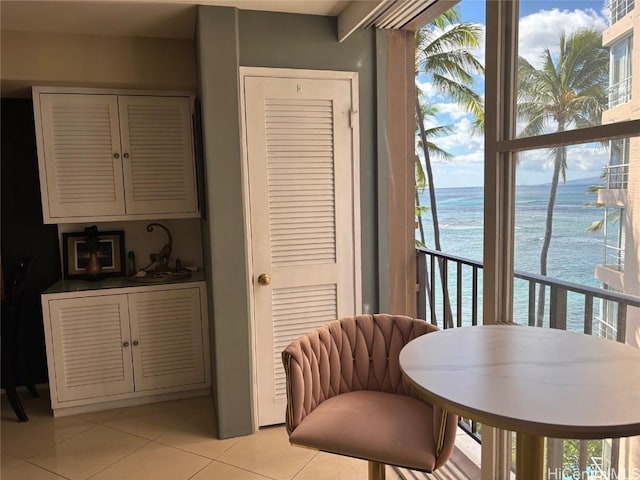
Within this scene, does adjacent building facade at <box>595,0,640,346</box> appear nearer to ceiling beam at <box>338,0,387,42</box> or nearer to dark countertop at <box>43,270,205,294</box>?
→ ceiling beam at <box>338,0,387,42</box>

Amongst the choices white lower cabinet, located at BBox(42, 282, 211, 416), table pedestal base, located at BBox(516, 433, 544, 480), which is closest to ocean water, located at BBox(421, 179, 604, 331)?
table pedestal base, located at BBox(516, 433, 544, 480)

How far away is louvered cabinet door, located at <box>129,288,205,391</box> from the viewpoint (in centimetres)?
318

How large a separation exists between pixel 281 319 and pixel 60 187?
5.70 ft

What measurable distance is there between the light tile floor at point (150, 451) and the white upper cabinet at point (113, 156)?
4.42ft

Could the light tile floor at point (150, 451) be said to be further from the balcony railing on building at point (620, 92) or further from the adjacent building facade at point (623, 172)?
the balcony railing on building at point (620, 92)

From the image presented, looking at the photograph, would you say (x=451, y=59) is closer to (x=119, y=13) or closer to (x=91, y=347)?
(x=119, y=13)

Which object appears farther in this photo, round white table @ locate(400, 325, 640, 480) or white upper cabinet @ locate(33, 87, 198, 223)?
white upper cabinet @ locate(33, 87, 198, 223)

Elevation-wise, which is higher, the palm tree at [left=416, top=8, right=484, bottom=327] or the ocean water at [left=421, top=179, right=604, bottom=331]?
the palm tree at [left=416, top=8, right=484, bottom=327]

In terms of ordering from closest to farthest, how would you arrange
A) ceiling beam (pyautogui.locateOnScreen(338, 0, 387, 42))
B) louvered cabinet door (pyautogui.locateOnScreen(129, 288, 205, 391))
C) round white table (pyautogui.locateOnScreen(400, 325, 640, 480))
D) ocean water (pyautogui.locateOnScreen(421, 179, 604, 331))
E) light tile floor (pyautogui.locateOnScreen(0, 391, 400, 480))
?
round white table (pyautogui.locateOnScreen(400, 325, 640, 480)) → ocean water (pyautogui.locateOnScreen(421, 179, 604, 331)) → ceiling beam (pyautogui.locateOnScreen(338, 0, 387, 42)) → light tile floor (pyautogui.locateOnScreen(0, 391, 400, 480)) → louvered cabinet door (pyautogui.locateOnScreen(129, 288, 205, 391))

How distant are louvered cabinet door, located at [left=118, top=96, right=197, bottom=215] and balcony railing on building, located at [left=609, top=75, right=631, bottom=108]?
8.59 feet

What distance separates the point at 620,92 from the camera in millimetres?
1357

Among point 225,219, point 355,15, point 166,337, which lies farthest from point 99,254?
point 355,15

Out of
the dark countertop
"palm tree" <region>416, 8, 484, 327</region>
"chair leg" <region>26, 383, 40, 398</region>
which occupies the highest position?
"palm tree" <region>416, 8, 484, 327</region>

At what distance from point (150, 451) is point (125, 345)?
0.79 m
